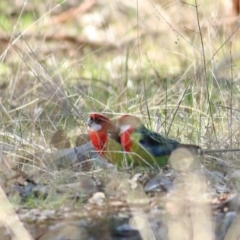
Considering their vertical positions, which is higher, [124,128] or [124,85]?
[124,128]

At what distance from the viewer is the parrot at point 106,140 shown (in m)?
3.53

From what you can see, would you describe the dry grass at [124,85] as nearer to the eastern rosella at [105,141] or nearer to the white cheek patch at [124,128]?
the eastern rosella at [105,141]

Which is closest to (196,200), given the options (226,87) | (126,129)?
(126,129)

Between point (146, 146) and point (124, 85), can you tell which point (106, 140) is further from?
point (124, 85)

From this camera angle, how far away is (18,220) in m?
2.96

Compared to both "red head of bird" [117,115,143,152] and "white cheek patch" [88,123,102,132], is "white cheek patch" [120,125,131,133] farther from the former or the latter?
"white cheek patch" [88,123,102,132]

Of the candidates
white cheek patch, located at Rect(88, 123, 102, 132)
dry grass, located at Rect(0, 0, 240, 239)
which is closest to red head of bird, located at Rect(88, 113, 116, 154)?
white cheek patch, located at Rect(88, 123, 102, 132)

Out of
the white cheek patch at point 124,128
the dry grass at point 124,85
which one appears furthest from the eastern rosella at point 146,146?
the dry grass at point 124,85

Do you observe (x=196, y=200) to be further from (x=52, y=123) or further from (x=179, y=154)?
(x=52, y=123)

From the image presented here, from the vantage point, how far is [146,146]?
353cm

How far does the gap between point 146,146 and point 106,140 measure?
0.65ft

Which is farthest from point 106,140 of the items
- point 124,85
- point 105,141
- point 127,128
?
point 124,85

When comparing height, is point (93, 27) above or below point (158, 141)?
below

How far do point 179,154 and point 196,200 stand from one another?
15.8 inches
